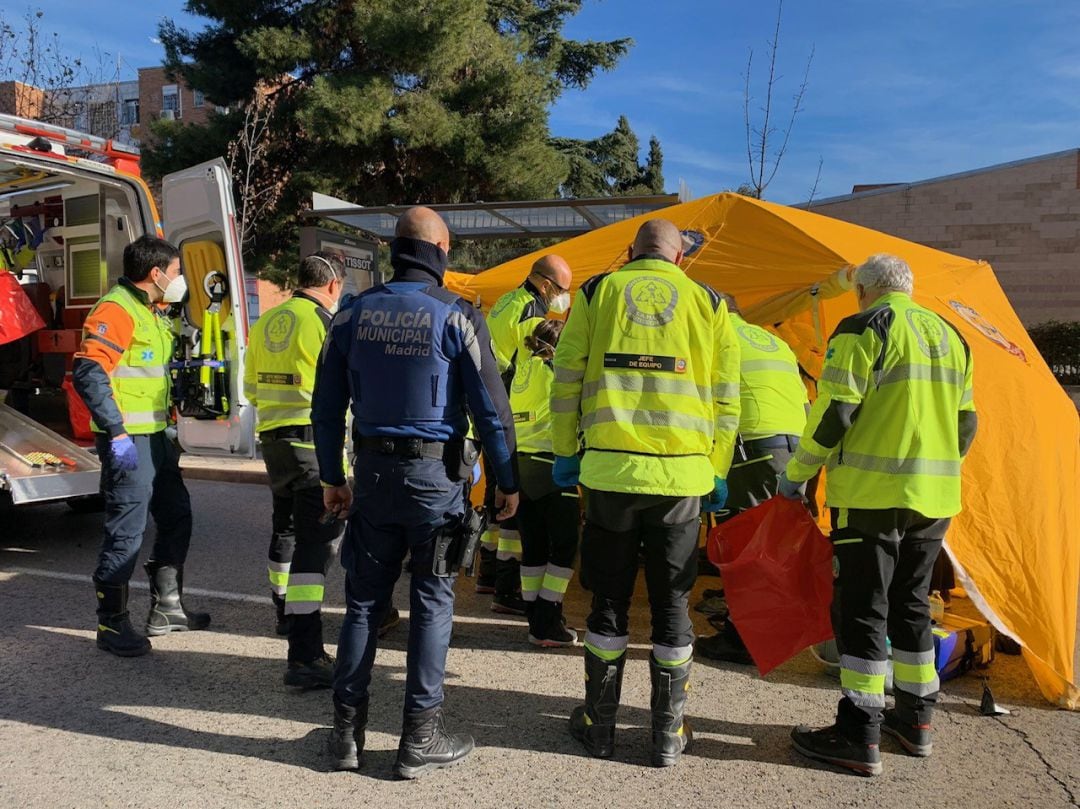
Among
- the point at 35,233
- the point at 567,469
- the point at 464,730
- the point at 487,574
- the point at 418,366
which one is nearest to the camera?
the point at 418,366

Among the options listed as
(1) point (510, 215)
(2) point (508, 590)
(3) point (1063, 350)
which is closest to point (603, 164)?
(3) point (1063, 350)

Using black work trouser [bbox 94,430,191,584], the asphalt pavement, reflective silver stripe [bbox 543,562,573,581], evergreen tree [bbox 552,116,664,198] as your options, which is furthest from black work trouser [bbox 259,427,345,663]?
evergreen tree [bbox 552,116,664,198]

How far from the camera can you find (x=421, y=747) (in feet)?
9.90

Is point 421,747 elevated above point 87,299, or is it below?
below

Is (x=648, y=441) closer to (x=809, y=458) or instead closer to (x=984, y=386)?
(x=809, y=458)

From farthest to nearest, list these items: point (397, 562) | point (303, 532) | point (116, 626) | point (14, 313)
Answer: point (14, 313)
point (116, 626)
point (303, 532)
point (397, 562)

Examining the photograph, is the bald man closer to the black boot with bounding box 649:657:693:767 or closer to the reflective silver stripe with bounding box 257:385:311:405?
the reflective silver stripe with bounding box 257:385:311:405

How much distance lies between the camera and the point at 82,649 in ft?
14.0

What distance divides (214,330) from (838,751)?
4.79 metres

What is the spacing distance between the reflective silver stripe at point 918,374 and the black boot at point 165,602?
3.74 metres

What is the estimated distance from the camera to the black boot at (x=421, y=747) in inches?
118

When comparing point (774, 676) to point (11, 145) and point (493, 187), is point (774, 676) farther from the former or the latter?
point (493, 187)

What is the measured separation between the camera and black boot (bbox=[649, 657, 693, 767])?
3.11m

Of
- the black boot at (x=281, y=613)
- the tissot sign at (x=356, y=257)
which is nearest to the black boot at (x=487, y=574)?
the black boot at (x=281, y=613)
